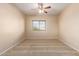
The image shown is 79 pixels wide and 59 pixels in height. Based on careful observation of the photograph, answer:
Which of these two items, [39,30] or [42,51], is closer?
[42,51]

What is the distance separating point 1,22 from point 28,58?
2226mm

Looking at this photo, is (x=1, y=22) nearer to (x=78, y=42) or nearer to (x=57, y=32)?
(x=78, y=42)

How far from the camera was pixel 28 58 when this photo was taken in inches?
57.8

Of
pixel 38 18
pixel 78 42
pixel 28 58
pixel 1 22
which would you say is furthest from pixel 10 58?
pixel 38 18

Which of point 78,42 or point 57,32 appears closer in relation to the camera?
point 78,42

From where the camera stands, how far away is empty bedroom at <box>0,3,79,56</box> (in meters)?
3.27

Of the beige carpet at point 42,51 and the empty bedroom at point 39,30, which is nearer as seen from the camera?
the beige carpet at point 42,51

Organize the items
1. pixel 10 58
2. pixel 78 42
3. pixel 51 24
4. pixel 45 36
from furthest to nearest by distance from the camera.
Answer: pixel 51 24
pixel 45 36
pixel 78 42
pixel 10 58

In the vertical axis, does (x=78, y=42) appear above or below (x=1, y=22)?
below

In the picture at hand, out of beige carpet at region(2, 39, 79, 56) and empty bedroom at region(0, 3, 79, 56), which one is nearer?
beige carpet at region(2, 39, 79, 56)

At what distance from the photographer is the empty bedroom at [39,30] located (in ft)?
10.7

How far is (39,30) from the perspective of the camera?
6016mm

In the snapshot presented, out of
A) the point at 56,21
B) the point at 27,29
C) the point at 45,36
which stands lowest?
the point at 45,36

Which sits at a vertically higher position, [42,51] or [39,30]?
[39,30]
